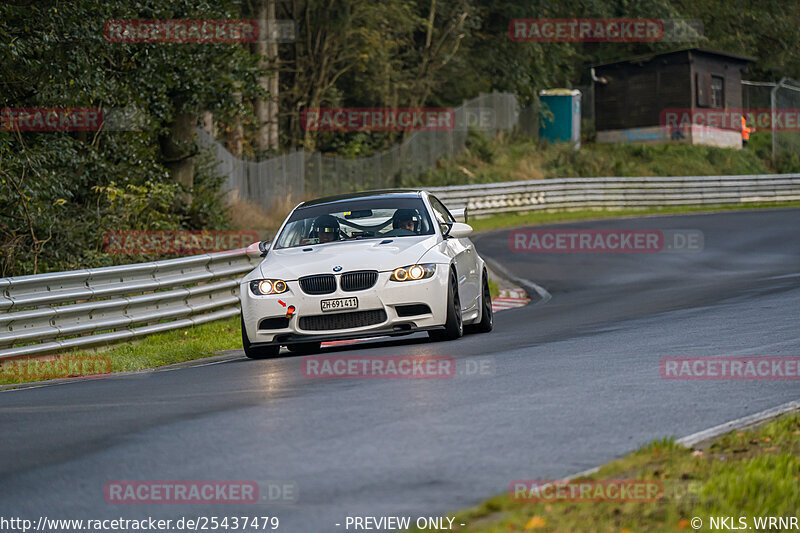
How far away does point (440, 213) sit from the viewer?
45.5 ft

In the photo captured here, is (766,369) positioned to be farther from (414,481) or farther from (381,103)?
(381,103)

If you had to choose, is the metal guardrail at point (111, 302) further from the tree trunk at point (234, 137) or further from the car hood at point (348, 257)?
the tree trunk at point (234, 137)

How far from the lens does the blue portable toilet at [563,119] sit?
5444 cm

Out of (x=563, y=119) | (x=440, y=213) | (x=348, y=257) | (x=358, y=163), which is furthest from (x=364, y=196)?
(x=563, y=119)

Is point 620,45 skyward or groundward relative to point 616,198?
skyward

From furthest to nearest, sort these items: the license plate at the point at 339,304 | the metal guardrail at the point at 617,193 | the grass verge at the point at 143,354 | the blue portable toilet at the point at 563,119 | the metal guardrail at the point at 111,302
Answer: the blue portable toilet at the point at 563,119, the metal guardrail at the point at 617,193, the metal guardrail at the point at 111,302, the grass verge at the point at 143,354, the license plate at the point at 339,304

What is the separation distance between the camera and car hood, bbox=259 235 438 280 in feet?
38.5

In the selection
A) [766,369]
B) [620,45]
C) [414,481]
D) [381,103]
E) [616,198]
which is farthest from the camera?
[620,45]

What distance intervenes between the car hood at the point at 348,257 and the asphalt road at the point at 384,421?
83 centimetres

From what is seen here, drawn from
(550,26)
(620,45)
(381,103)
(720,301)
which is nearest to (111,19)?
(720,301)

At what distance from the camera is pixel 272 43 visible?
37625 millimetres

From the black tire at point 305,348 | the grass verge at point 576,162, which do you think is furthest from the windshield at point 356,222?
the grass verge at point 576,162

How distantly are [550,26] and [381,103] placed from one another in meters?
11.7

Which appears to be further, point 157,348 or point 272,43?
point 272,43
